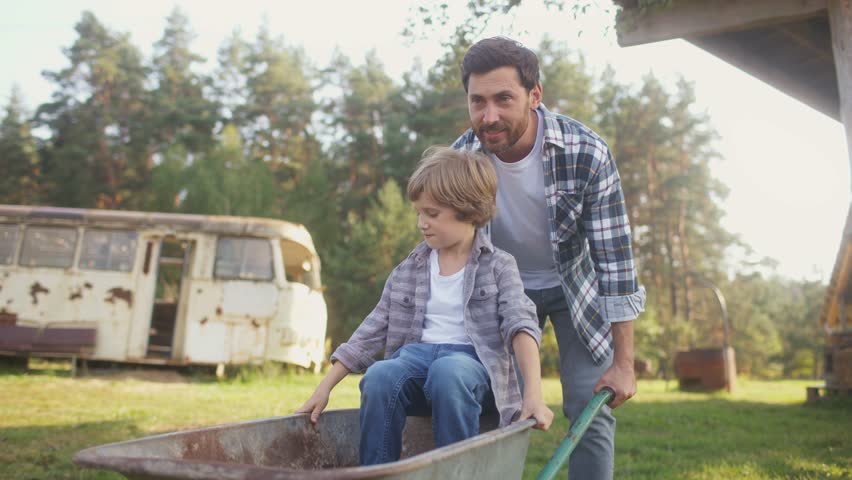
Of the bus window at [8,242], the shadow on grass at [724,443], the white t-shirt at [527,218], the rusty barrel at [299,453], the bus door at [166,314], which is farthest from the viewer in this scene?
the bus door at [166,314]

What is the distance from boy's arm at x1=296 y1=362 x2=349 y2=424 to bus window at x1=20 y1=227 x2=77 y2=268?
1023 cm

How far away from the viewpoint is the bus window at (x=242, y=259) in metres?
11.4

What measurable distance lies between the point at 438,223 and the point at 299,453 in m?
0.81

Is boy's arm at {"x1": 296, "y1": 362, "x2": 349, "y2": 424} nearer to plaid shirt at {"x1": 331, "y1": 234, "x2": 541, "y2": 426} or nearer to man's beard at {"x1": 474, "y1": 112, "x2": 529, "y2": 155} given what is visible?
plaid shirt at {"x1": 331, "y1": 234, "x2": 541, "y2": 426}

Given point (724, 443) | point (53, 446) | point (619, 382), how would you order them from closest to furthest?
point (619, 382), point (53, 446), point (724, 443)

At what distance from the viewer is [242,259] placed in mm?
11469

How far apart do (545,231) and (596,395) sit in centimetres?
63

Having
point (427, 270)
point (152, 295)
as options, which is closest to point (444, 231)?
point (427, 270)

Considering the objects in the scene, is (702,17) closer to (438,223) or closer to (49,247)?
(438,223)

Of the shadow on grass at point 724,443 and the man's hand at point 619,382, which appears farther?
the shadow on grass at point 724,443

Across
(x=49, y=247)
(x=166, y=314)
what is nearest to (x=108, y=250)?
(x=49, y=247)

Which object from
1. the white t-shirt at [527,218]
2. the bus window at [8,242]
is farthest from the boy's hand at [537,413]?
the bus window at [8,242]

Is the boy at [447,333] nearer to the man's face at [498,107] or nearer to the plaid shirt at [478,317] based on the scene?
the plaid shirt at [478,317]

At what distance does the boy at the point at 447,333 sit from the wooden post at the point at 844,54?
2.42m
